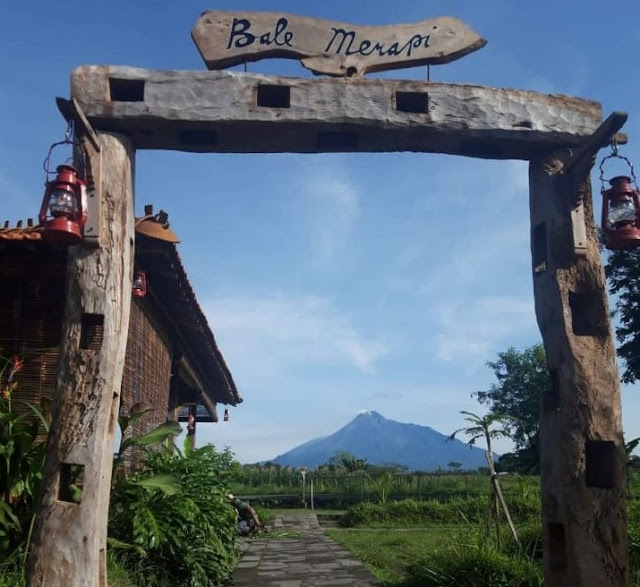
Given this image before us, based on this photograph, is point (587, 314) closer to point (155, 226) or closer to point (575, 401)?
point (575, 401)

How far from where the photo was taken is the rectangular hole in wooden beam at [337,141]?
4.87 metres

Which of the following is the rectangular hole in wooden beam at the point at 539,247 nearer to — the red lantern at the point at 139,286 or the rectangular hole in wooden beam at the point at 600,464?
the rectangular hole in wooden beam at the point at 600,464

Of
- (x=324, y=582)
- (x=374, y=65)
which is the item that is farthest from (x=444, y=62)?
(x=324, y=582)

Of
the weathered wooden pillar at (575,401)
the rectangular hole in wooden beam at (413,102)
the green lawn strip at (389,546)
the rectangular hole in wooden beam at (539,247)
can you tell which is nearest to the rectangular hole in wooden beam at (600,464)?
the weathered wooden pillar at (575,401)

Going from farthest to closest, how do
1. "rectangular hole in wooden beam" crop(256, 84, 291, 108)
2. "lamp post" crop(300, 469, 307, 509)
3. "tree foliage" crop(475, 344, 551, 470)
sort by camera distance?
"tree foliage" crop(475, 344, 551, 470)
"lamp post" crop(300, 469, 307, 509)
"rectangular hole in wooden beam" crop(256, 84, 291, 108)

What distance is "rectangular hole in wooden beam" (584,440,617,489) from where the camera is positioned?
431 centimetres

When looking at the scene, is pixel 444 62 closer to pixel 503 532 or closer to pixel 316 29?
pixel 316 29

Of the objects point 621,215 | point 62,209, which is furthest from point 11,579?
point 621,215

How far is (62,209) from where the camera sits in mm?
3949

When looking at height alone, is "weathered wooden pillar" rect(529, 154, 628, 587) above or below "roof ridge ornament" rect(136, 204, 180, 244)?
below

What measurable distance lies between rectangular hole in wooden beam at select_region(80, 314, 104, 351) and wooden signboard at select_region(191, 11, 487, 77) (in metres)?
1.87

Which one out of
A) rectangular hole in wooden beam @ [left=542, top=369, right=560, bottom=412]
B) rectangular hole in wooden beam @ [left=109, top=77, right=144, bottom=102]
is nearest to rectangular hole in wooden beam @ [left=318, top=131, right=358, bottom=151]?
rectangular hole in wooden beam @ [left=109, top=77, right=144, bottom=102]

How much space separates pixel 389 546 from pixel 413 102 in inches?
267

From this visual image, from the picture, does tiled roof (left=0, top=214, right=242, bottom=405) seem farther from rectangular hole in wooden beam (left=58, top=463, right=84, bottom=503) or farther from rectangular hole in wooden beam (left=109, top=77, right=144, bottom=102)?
rectangular hole in wooden beam (left=58, top=463, right=84, bottom=503)
